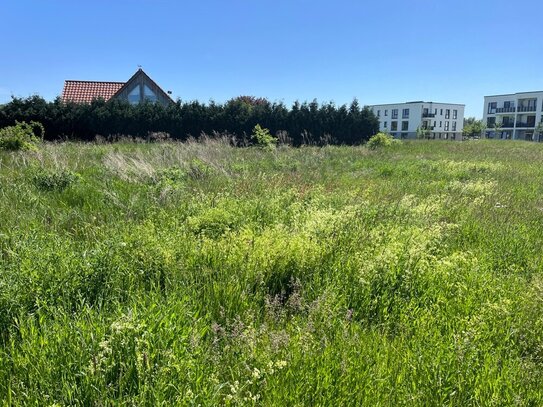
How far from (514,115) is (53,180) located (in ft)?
332

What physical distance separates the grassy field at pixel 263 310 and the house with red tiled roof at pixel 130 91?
33440 millimetres

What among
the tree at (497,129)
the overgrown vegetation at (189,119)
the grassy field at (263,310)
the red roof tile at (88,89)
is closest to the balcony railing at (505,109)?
the tree at (497,129)

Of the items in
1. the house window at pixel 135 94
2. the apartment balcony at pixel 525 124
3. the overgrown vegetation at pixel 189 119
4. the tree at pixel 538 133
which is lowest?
the overgrown vegetation at pixel 189 119

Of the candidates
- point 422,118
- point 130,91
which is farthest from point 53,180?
point 422,118

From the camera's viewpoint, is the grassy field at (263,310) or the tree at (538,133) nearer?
the grassy field at (263,310)

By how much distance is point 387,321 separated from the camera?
3.02 m

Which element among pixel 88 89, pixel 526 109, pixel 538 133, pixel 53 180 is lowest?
pixel 53 180

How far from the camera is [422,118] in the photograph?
94.3 metres

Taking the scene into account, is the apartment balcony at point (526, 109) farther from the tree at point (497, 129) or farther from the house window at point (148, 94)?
the house window at point (148, 94)

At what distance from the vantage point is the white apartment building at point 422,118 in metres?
94.5

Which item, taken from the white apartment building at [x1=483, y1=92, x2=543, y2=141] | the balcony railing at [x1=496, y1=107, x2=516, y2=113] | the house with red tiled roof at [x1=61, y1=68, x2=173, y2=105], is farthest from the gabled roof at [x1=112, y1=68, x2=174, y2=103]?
the balcony railing at [x1=496, y1=107, x2=516, y2=113]

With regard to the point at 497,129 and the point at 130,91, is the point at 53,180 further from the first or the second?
the point at 497,129

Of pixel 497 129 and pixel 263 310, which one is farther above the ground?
pixel 497 129

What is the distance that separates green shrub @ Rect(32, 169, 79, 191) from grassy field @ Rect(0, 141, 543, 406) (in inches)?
48.5
